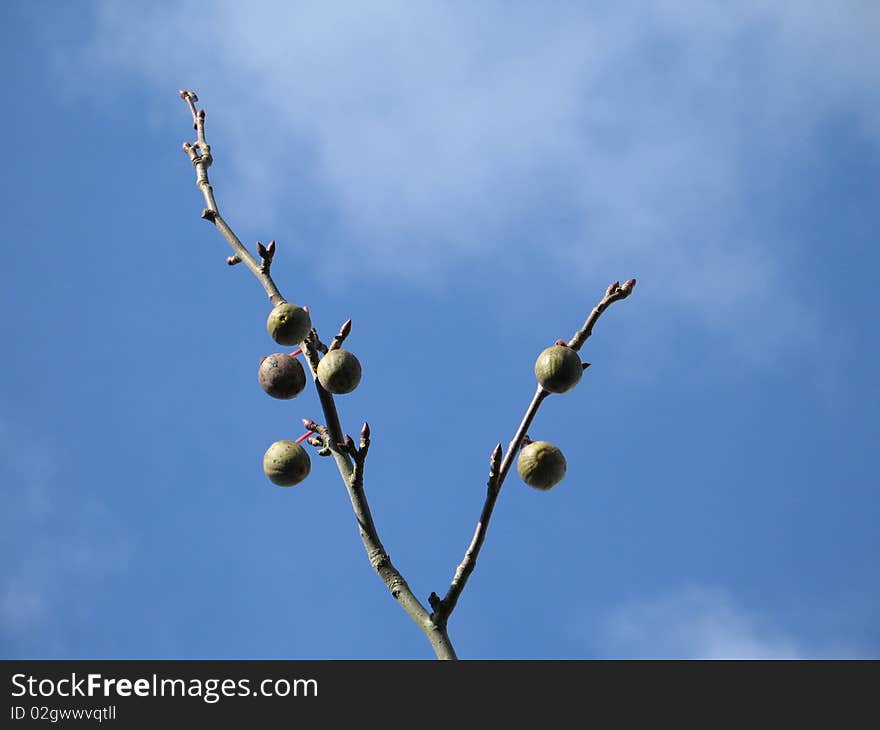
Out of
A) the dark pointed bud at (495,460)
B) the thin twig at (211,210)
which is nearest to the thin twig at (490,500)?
the dark pointed bud at (495,460)

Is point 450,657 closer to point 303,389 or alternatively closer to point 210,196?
point 303,389

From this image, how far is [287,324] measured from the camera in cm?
530

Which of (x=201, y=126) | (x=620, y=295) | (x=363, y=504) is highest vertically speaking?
(x=201, y=126)

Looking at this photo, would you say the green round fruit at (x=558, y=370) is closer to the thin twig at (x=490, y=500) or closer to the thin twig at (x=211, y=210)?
the thin twig at (x=490, y=500)

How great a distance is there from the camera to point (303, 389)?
564cm

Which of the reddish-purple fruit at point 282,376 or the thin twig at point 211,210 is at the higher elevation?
the thin twig at point 211,210

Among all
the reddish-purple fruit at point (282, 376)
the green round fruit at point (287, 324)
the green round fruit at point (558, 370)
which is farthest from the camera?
the reddish-purple fruit at point (282, 376)

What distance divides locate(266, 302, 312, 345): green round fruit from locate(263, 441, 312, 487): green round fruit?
67 centimetres

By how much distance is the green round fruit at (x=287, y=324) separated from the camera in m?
5.31

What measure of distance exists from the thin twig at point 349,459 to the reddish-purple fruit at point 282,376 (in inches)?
4.7

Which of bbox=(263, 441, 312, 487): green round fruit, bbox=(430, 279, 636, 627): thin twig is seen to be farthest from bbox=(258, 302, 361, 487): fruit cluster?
bbox=(430, 279, 636, 627): thin twig

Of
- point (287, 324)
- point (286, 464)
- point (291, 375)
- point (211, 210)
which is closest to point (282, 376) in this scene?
point (291, 375)
